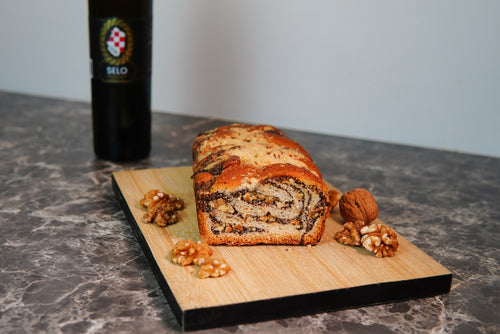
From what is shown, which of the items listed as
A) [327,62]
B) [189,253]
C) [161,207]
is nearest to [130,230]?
[161,207]

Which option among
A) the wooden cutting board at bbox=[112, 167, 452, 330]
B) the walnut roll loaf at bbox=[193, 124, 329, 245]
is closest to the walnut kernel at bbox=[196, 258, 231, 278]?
the wooden cutting board at bbox=[112, 167, 452, 330]

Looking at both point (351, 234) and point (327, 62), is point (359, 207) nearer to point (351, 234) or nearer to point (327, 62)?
point (351, 234)

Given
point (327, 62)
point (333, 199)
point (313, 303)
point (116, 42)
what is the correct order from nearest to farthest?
point (313, 303)
point (333, 199)
point (116, 42)
point (327, 62)

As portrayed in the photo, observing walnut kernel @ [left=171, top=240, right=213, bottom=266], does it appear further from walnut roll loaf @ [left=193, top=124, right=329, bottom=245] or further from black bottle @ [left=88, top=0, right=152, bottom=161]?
black bottle @ [left=88, top=0, right=152, bottom=161]

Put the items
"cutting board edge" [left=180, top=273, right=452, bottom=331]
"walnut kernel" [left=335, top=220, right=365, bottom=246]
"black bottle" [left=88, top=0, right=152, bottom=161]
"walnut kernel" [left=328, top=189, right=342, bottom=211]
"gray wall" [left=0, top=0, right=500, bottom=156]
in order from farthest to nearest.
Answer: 1. "gray wall" [left=0, top=0, right=500, bottom=156]
2. "black bottle" [left=88, top=0, right=152, bottom=161]
3. "walnut kernel" [left=328, top=189, right=342, bottom=211]
4. "walnut kernel" [left=335, top=220, right=365, bottom=246]
5. "cutting board edge" [left=180, top=273, right=452, bottom=331]

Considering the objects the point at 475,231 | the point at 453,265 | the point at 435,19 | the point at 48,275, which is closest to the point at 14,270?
the point at 48,275

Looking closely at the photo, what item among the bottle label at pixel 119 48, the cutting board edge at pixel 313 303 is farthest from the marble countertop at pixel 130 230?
the bottle label at pixel 119 48
